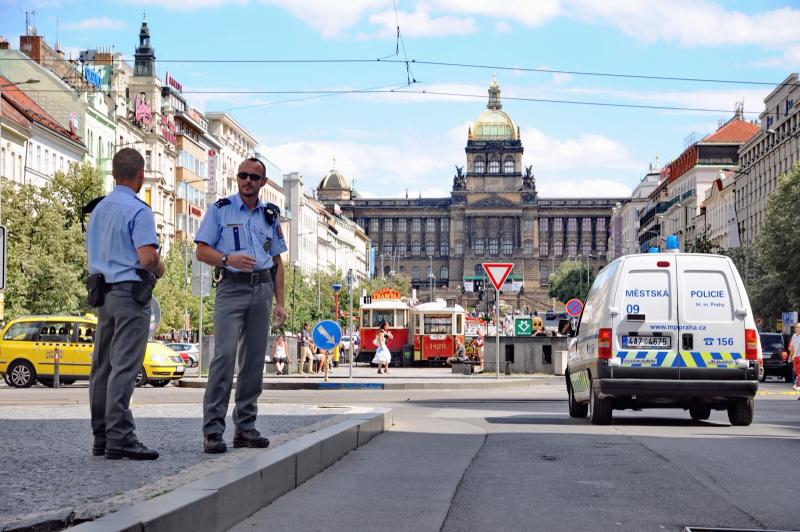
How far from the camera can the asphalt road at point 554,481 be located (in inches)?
326

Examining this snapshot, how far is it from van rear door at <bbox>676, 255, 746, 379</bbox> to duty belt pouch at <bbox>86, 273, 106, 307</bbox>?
9125 mm

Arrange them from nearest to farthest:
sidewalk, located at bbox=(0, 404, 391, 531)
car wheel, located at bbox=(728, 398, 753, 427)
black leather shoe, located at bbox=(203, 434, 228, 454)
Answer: sidewalk, located at bbox=(0, 404, 391, 531) → black leather shoe, located at bbox=(203, 434, 228, 454) → car wheel, located at bbox=(728, 398, 753, 427)

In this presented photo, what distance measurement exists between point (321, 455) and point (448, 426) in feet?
22.4

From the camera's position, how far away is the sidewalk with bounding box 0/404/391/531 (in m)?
6.61

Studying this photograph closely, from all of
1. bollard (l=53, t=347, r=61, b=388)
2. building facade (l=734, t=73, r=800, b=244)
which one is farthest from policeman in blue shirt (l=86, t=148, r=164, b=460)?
building facade (l=734, t=73, r=800, b=244)

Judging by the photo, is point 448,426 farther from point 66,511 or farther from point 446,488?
point 66,511

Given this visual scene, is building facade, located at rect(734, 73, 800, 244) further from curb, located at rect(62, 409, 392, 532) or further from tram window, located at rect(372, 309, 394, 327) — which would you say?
curb, located at rect(62, 409, 392, 532)

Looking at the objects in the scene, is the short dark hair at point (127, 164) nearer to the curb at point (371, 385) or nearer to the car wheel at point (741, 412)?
the car wheel at point (741, 412)

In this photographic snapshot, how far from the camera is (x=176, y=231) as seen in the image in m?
99.3

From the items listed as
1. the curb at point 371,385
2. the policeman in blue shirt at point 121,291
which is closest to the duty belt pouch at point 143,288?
the policeman in blue shirt at point 121,291

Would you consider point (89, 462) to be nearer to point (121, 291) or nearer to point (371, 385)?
point (121, 291)

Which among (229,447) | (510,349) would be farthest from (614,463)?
(510,349)

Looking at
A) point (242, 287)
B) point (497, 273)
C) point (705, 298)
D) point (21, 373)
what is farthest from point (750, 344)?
point (21, 373)

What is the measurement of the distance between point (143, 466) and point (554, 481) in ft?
9.52
